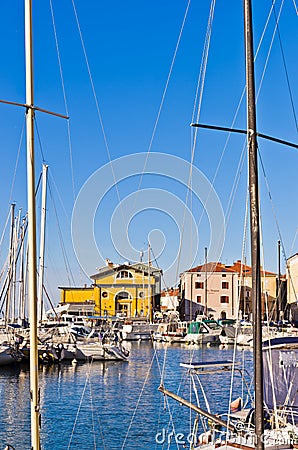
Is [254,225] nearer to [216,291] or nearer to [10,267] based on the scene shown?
[10,267]

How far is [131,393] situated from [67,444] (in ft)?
33.4

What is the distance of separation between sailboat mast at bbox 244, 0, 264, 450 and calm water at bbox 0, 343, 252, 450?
14.3 ft

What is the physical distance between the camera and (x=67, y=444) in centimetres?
1711

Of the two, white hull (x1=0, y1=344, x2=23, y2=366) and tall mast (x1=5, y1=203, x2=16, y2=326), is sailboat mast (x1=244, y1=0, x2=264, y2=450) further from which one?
tall mast (x1=5, y1=203, x2=16, y2=326)

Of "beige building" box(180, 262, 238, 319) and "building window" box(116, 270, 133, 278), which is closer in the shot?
"building window" box(116, 270, 133, 278)

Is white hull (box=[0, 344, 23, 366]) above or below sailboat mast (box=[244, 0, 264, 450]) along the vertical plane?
below

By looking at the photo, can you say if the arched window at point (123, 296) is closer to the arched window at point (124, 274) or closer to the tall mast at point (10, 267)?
the arched window at point (124, 274)

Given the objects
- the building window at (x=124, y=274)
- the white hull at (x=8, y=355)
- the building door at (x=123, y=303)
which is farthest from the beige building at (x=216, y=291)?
the white hull at (x=8, y=355)

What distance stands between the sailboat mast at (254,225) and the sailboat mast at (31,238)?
8.77ft

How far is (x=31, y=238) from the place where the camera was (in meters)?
7.97

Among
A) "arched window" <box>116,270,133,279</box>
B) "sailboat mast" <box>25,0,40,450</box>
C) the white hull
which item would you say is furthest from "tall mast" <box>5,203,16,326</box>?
"arched window" <box>116,270,133,279</box>

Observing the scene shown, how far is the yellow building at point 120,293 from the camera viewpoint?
77.6 meters

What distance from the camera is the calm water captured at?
17453 mm

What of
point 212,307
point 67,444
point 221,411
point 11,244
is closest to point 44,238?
point 11,244
